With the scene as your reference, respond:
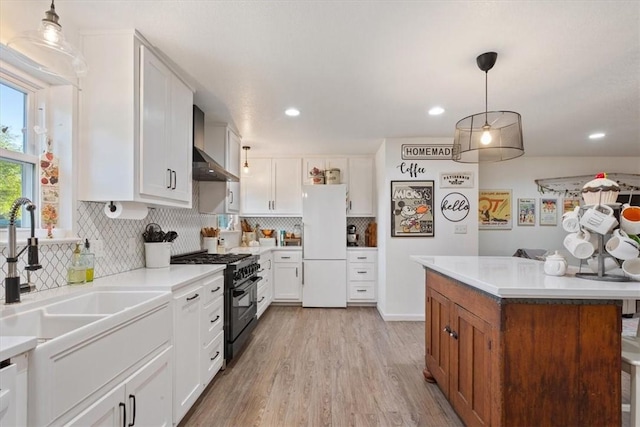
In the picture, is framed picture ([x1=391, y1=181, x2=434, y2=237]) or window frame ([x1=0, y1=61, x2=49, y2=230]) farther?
framed picture ([x1=391, y1=181, x2=434, y2=237])

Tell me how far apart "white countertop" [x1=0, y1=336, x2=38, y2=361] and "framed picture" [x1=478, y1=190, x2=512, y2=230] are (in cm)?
572

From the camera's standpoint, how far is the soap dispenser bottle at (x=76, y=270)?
5.94 feet

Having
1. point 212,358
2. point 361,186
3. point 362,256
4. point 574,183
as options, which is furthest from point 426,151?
point 212,358

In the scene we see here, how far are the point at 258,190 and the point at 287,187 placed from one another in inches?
19.4

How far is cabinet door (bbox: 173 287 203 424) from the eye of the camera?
1864mm

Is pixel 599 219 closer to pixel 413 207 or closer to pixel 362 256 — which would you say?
pixel 413 207

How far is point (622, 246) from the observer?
4.94 ft

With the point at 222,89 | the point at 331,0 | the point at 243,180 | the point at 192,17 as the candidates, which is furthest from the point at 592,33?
the point at 243,180

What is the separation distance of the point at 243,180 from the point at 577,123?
461 cm

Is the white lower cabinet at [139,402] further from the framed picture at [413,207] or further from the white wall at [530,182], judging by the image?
the white wall at [530,182]

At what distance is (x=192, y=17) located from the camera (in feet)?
5.76

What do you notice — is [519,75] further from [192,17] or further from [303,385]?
[303,385]

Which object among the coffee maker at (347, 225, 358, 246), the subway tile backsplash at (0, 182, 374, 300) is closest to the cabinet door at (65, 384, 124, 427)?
the subway tile backsplash at (0, 182, 374, 300)

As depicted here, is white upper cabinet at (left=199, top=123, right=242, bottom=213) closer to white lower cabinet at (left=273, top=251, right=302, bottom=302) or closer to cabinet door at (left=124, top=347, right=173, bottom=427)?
white lower cabinet at (left=273, top=251, right=302, bottom=302)
